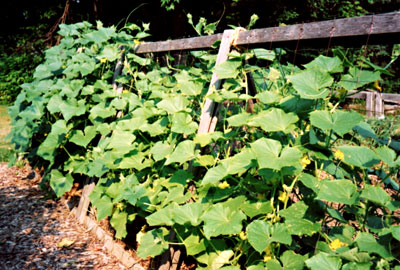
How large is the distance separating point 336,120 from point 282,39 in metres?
0.52

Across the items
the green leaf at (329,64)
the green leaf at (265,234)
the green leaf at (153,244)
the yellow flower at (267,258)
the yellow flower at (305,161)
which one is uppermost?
the green leaf at (329,64)

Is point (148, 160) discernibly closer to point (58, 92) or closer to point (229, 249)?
point (229, 249)

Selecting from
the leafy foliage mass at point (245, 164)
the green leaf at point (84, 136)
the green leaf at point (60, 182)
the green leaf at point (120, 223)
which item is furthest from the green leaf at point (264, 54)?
the green leaf at point (60, 182)

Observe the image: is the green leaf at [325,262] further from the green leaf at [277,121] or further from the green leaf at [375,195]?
the green leaf at [277,121]

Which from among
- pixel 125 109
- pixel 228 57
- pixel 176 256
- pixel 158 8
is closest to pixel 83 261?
pixel 176 256

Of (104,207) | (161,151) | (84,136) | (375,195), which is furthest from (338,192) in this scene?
(84,136)

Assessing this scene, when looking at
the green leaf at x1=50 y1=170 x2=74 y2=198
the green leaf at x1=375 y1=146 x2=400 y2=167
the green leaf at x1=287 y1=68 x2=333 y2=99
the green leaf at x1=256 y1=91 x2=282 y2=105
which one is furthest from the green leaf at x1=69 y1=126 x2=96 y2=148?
the green leaf at x1=375 y1=146 x2=400 y2=167

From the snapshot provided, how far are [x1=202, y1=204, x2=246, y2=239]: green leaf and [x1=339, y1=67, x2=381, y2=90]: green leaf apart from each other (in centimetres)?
71

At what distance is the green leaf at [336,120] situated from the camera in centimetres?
133

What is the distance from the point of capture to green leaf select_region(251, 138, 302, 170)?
1.34 m

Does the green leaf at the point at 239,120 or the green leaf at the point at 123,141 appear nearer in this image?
the green leaf at the point at 239,120

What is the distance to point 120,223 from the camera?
2.43 m

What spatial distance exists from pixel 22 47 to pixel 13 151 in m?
7.16

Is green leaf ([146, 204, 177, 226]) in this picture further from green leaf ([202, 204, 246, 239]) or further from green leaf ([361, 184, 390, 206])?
green leaf ([361, 184, 390, 206])
